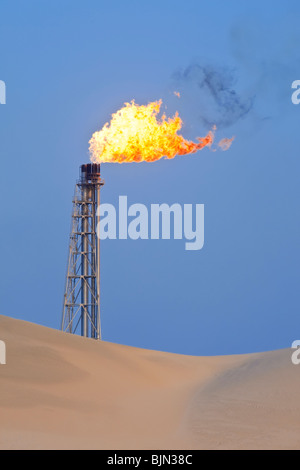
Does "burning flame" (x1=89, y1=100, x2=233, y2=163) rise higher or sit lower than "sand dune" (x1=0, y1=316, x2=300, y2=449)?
higher

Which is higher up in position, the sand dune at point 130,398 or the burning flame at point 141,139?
the burning flame at point 141,139

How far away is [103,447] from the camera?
20000 mm

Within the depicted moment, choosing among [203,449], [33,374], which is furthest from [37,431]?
[33,374]

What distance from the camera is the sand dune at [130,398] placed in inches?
834

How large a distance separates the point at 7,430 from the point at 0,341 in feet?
28.6

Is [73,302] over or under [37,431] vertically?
over

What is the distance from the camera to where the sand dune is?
69.5ft

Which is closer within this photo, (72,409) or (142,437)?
(142,437)

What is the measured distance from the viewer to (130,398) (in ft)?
89.1

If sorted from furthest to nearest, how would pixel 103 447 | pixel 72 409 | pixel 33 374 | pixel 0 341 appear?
pixel 0 341
pixel 33 374
pixel 72 409
pixel 103 447

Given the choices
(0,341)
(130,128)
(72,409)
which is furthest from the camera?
(130,128)
